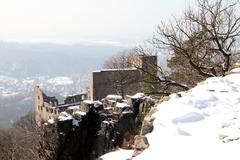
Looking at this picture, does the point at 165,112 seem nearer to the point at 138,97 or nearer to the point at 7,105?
the point at 138,97

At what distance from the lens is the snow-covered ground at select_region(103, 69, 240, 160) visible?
8.05 meters

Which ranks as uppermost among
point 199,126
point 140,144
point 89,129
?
point 199,126

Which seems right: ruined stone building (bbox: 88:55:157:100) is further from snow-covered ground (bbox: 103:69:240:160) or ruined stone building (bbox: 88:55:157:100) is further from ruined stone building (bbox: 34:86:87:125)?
snow-covered ground (bbox: 103:69:240:160)

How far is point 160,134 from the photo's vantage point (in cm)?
904

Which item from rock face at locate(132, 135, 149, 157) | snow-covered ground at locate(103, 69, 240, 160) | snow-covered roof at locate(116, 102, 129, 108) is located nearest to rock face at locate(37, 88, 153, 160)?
snow-covered roof at locate(116, 102, 129, 108)

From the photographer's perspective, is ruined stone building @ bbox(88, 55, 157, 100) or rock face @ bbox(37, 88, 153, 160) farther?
ruined stone building @ bbox(88, 55, 157, 100)

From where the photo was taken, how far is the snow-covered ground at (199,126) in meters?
8.05

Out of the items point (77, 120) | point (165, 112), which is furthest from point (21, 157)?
point (165, 112)

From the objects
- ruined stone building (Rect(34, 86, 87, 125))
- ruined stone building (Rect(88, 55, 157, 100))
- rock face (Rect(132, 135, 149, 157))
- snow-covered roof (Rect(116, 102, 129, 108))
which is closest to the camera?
rock face (Rect(132, 135, 149, 157))

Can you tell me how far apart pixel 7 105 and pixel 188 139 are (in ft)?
567

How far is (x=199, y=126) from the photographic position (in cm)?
906

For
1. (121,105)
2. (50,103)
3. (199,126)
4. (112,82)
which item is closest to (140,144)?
(199,126)

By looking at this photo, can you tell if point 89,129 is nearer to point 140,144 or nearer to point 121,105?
point 121,105

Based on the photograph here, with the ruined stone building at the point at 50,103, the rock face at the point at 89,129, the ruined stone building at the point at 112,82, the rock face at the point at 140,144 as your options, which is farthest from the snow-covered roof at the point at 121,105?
the ruined stone building at the point at 50,103
